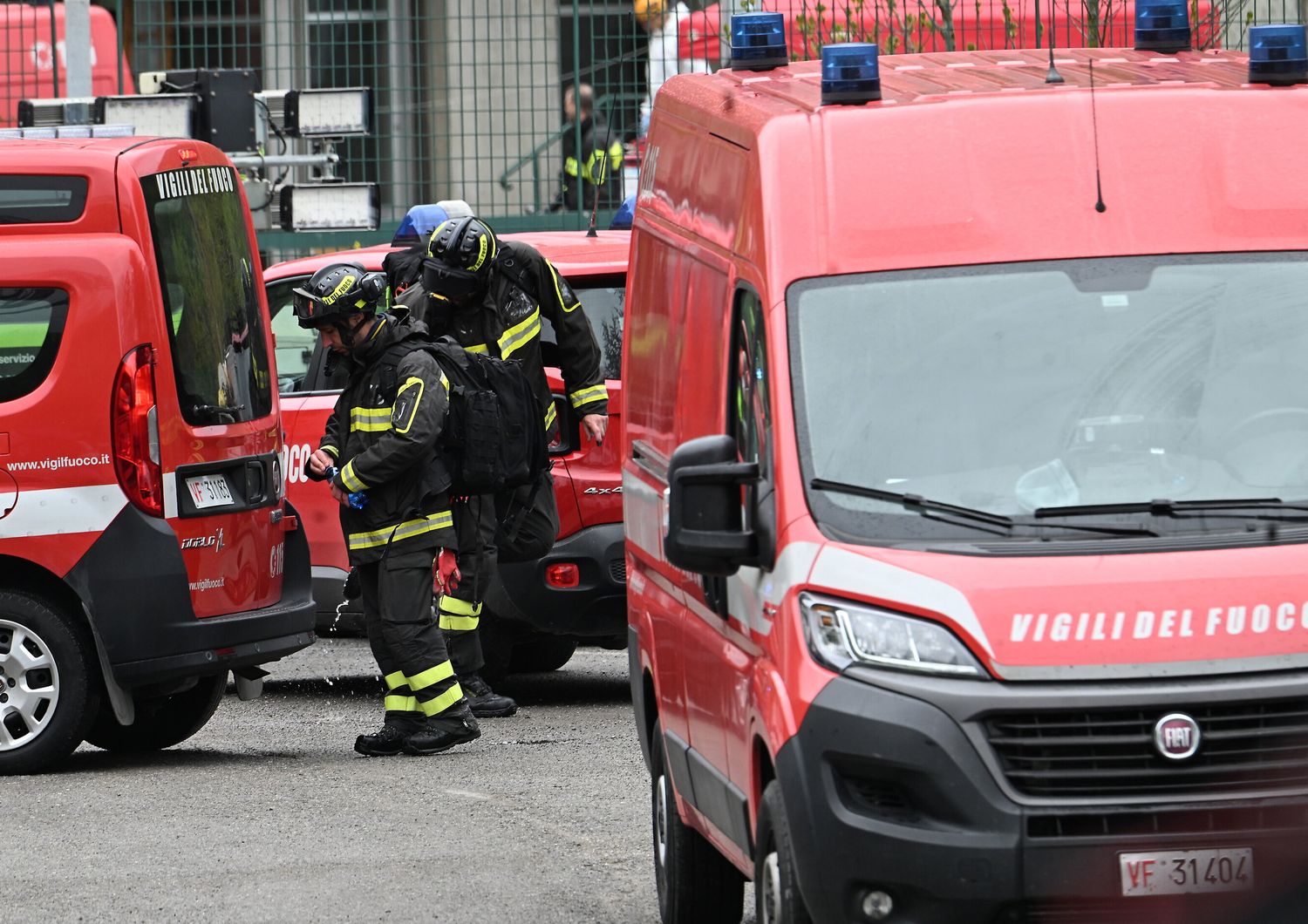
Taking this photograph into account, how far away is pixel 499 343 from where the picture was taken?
989 cm

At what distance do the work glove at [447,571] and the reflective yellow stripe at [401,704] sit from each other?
1.79ft

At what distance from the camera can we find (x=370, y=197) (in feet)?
46.1

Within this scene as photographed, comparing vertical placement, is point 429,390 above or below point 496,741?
above

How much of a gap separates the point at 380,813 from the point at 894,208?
356 cm

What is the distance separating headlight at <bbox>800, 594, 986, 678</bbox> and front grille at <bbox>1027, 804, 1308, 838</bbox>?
1.01ft

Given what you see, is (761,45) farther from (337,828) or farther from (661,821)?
(337,828)

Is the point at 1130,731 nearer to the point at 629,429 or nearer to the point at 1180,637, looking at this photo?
the point at 1180,637

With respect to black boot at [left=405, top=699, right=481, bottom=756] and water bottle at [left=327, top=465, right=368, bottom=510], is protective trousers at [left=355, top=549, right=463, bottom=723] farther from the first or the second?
water bottle at [left=327, top=465, right=368, bottom=510]

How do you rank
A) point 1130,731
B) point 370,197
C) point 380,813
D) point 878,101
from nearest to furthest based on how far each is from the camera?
point 1130,731
point 878,101
point 380,813
point 370,197

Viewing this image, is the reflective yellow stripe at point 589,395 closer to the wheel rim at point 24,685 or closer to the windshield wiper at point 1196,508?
the wheel rim at point 24,685

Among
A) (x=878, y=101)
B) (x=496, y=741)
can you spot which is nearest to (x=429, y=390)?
(x=496, y=741)

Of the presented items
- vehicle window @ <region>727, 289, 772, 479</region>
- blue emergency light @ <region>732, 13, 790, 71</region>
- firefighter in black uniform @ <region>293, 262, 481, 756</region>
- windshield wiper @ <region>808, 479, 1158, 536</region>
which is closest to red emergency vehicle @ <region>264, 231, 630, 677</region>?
firefighter in black uniform @ <region>293, 262, 481, 756</region>

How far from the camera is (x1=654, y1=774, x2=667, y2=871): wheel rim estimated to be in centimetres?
641

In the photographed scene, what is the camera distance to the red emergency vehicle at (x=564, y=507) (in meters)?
9.95
